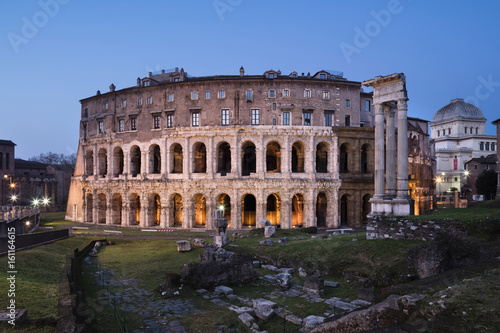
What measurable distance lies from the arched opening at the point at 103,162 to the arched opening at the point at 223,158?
16414 millimetres

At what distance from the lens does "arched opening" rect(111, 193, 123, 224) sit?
44531mm

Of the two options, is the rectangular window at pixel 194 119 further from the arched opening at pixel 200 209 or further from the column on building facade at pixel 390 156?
the column on building facade at pixel 390 156

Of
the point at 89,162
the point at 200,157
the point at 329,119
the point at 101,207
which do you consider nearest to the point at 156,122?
the point at 200,157

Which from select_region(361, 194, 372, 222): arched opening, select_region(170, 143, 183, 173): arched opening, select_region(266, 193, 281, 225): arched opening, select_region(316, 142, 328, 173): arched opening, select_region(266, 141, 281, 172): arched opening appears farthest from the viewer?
select_region(266, 141, 281, 172): arched opening

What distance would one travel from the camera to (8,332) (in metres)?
8.19

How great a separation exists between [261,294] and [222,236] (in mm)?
11390

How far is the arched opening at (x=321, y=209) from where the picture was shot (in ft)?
135

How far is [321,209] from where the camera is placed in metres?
41.6

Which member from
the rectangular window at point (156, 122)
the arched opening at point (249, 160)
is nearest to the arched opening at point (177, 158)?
the rectangular window at point (156, 122)

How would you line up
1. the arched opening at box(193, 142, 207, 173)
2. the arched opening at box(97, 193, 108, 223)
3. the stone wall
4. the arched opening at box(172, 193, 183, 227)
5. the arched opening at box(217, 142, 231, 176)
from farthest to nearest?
1. the arched opening at box(97, 193, 108, 223)
2. the arched opening at box(172, 193, 183, 227)
3. the arched opening at box(193, 142, 207, 173)
4. the arched opening at box(217, 142, 231, 176)
5. the stone wall

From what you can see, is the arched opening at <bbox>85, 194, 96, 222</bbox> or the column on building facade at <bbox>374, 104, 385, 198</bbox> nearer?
the column on building facade at <bbox>374, 104, 385, 198</bbox>

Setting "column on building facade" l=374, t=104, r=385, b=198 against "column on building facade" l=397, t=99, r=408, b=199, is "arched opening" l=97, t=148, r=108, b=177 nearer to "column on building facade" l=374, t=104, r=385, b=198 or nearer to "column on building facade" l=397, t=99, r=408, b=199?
"column on building facade" l=374, t=104, r=385, b=198

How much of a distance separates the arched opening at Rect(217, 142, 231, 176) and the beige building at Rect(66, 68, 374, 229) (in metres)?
0.15

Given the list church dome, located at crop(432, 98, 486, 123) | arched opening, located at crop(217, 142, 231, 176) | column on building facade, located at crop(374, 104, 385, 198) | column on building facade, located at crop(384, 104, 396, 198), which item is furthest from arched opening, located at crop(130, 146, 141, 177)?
church dome, located at crop(432, 98, 486, 123)
